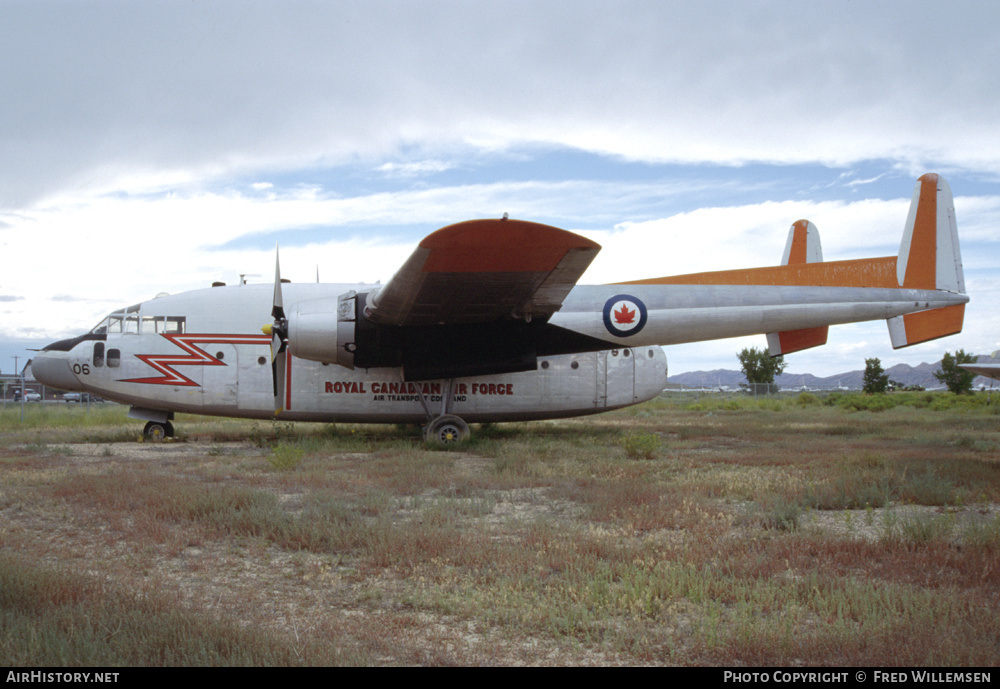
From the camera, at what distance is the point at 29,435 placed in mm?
15664

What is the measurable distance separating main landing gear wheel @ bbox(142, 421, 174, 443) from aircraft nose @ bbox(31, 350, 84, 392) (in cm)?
156

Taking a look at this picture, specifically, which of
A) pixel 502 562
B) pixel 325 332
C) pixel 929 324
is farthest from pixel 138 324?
pixel 929 324

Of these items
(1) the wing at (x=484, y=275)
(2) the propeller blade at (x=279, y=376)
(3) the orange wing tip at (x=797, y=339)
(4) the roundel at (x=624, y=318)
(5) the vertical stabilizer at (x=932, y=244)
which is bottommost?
(2) the propeller blade at (x=279, y=376)

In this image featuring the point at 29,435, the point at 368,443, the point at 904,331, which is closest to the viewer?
the point at 368,443

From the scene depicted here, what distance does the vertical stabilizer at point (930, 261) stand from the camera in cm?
1430

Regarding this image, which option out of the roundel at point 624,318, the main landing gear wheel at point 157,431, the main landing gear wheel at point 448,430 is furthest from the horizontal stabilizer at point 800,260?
the main landing gear wheel at point 157,431

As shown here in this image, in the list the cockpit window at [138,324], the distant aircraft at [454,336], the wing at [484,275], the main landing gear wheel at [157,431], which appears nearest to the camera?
the wing at [484,275]

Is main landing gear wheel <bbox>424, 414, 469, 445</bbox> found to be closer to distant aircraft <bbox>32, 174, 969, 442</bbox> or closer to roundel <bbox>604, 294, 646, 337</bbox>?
distant aircraft <bbox>32, 174, 969, 442</bbox>

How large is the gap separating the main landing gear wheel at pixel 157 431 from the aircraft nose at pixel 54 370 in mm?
1558

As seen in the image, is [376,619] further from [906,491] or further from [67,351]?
[67,351]

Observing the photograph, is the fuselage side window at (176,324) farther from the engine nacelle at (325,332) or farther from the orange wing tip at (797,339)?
the orange wing tip at (797,339)

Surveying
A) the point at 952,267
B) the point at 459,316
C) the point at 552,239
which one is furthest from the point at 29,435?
the point at 952,267

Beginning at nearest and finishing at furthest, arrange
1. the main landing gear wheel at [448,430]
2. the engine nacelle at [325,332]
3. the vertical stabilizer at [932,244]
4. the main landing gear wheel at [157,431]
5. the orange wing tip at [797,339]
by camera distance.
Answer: the engine nacelle at [325,332] → the main landing gear wheel at [448,430] → the main landing gear wheel at [157,431] → the vertical stabilizer at [932,244] → the orange wing tip at [797,339]
